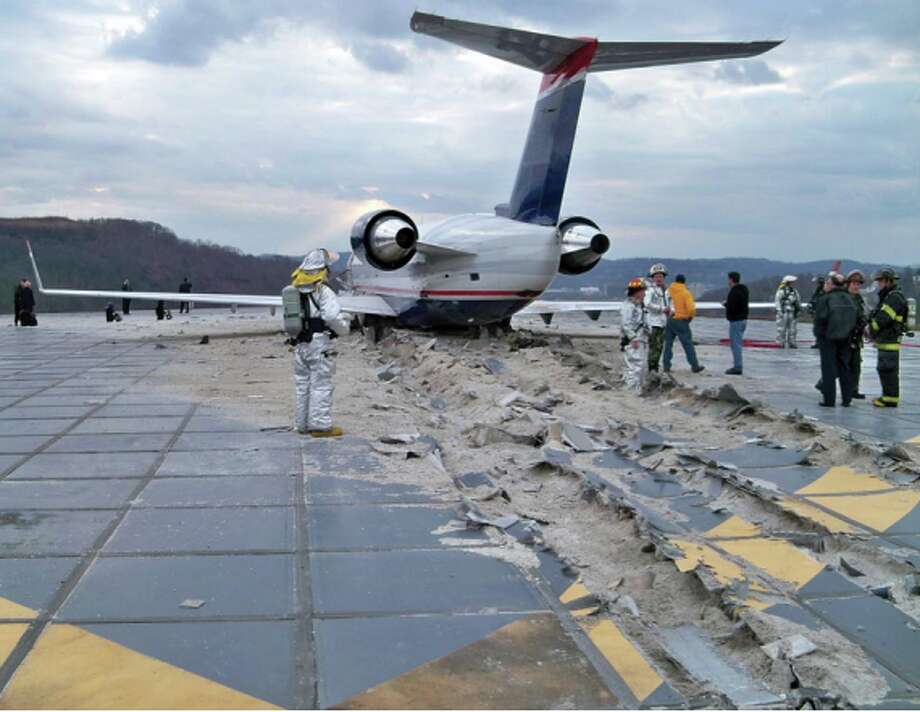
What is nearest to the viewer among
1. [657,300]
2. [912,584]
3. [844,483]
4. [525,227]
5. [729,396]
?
[912,584]

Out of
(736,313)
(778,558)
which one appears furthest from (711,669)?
(736,313)

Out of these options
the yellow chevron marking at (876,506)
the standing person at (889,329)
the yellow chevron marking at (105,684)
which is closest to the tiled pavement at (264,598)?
the yellow chevron marking at (105,684)

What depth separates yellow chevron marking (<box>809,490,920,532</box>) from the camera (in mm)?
6145

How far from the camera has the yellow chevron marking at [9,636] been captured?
12.7 ft

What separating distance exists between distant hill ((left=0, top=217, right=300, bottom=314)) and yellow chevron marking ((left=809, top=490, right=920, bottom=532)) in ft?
183

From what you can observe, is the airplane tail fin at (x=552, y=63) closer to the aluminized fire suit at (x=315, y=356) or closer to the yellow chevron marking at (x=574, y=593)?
the aluminized fire suit at (x=315, y=356)

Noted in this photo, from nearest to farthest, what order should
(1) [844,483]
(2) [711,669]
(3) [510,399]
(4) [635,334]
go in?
(2) [711,669] < (1) [844,483] < (3) [510,399] < (4) [635,334]

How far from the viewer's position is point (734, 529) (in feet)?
19.5

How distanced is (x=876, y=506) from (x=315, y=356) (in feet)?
17.9

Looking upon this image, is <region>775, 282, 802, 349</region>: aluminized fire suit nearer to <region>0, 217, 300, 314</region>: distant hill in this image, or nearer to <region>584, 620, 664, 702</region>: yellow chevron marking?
<region>584, 620, 664, 702</region>: yellow chevron marking

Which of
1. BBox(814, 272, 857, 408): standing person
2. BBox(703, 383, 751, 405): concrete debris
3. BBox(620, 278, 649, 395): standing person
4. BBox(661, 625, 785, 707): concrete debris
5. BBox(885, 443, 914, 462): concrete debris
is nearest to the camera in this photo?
BBox(661, 625, 785, 707): concrete debris

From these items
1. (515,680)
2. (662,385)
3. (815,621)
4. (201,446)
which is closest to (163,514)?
(201,446)

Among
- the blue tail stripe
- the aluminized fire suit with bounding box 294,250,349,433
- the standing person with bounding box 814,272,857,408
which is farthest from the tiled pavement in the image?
the blue tail stripe

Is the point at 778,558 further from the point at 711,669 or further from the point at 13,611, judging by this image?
the point at 13,611
